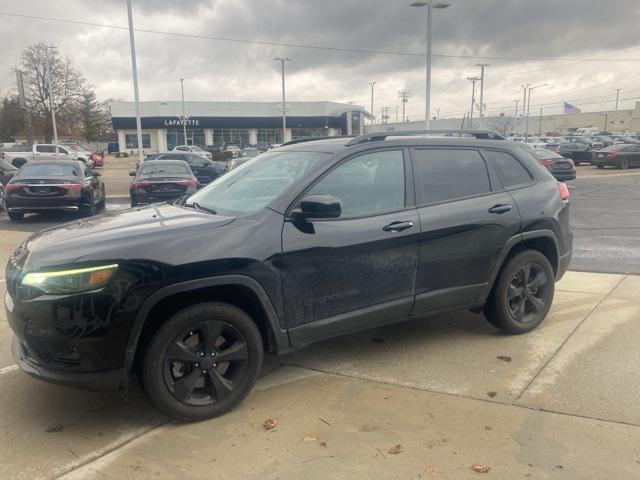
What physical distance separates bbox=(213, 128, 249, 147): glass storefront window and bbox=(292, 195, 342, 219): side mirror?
72.1 m

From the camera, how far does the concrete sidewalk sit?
2908 millimetres

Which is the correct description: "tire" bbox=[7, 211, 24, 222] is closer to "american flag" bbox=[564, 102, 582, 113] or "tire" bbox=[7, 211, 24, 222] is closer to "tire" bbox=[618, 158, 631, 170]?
"tire" bbox=[618, 158, 631, 170]

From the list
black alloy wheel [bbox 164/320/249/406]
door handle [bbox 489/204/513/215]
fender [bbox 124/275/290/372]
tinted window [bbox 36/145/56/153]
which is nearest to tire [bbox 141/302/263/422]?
black alloy wheel [bbox 164/320/249/406]

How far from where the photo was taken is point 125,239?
3.23 m

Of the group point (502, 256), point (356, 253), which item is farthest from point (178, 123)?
point (356, 253)

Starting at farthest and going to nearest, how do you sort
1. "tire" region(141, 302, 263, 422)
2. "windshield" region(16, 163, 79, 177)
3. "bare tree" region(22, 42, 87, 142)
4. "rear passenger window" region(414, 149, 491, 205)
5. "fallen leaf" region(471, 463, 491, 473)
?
"bare tree" region(22, 42, 87, 142)
"windshield" region(16, 163, 79, 177)
"rear passenger window" region(414, 149, 491, 205)
"tire" region(141, 302, 263, 422)
"fallen leaf" region(471, 463, 491, 473)

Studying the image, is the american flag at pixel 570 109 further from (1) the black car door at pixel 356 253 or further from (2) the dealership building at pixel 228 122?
(1) the black car door at pixel 356 253

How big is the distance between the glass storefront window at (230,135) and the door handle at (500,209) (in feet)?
234

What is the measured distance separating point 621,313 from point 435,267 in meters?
2.41

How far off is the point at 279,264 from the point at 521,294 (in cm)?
245

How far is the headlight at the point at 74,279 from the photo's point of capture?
300 centimetres

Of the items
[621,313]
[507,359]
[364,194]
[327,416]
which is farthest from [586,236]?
[327,416]

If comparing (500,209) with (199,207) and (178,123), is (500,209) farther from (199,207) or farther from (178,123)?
(178,123)

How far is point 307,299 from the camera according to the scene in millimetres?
3611
